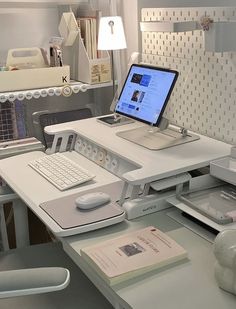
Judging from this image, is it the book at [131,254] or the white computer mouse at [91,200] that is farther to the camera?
the white computer mouse at [91,200]

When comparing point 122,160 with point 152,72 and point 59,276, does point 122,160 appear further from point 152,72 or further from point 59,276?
point 59,276

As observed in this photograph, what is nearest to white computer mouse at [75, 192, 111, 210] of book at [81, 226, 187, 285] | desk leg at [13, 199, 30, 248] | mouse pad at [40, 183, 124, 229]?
mouse pad at [40, 183, 124, 229]

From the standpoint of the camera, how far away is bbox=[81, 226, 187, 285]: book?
1.05 meters

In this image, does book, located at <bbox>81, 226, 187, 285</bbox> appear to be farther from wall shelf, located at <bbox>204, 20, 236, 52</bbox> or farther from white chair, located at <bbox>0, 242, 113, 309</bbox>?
wall shelf, located at <bbox>204, 20, 236, 52</bbox>

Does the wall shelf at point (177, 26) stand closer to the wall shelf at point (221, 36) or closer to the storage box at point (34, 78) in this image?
the wall shelf at point (221, 36)

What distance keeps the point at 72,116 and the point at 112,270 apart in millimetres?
1296

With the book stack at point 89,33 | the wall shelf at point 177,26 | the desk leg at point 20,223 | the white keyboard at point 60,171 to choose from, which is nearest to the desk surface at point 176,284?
the white keyboard at point 60,171

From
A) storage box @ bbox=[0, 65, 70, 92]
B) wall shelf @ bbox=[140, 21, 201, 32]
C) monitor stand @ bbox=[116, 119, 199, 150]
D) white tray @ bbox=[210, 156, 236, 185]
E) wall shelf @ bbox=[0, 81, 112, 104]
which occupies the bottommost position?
white tray @ bbox=[210, 156, 236, 185]

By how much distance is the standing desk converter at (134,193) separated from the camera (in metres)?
0.99

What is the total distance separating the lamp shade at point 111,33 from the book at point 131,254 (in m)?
1.07

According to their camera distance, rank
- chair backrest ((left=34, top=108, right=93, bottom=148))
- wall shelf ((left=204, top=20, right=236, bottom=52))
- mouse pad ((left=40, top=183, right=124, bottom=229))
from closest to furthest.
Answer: mouse pad ((left=40, top=183, right=124, bottom=229)), wall shelf ((left=204, top=20, right=236, bottom=52)), chair backrest ((left=34, top=108, right=93, bottom=148))

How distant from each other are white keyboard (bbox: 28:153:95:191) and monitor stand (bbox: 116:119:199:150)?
0.25 meters

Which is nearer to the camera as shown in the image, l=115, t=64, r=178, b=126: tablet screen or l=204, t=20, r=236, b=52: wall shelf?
l=204, t=20, r=236, b=52: wall shelf

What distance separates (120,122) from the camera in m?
1.99
